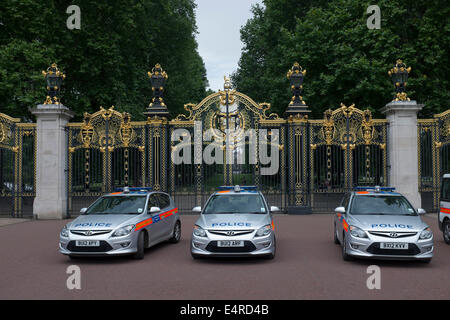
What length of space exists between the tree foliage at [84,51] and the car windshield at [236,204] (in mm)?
14289

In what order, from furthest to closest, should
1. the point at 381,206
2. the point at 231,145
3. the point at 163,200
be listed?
the point at 231,145, the point at 163,200, the point at 381,206

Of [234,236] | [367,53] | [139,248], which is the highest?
[367,53]

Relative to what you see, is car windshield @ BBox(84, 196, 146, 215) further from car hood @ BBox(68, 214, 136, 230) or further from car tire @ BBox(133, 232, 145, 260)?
car tire @ BBox(133, 232, 145, 260)

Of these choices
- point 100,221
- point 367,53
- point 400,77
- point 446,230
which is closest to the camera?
point 100,221

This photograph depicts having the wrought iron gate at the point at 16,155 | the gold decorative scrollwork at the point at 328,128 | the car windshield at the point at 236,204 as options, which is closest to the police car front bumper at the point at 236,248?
the car windshield at the point at 236,204

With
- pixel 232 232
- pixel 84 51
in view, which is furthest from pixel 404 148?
pixel 84 51

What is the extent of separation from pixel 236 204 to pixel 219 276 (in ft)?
8.46

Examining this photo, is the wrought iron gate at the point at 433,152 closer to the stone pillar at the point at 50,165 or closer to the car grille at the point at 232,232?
the car grille at the point at 232,232

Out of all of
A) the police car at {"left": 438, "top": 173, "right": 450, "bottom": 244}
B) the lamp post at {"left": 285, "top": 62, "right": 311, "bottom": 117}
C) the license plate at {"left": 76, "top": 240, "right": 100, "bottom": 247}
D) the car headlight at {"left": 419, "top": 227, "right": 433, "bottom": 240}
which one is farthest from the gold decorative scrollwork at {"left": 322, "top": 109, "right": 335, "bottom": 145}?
the license plate at {"left": 76, "top": 240, "right": 100, "bottom": 247}

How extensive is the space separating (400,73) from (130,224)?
12701 mm

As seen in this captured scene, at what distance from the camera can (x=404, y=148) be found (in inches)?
634

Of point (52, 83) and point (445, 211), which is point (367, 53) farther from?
point (52, 83)
